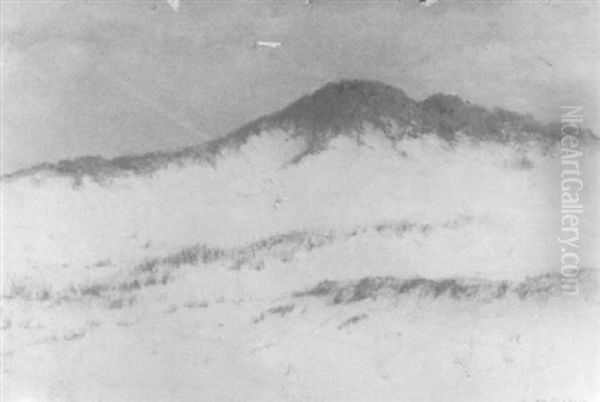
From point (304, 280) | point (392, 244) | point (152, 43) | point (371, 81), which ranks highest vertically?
point (152, 43)

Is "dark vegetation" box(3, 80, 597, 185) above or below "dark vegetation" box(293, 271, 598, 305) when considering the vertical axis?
above

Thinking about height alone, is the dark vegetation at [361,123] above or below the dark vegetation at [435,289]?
above

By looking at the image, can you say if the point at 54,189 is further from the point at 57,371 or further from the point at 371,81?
the point at 371,81

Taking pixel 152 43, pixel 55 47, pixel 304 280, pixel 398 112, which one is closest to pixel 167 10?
Result: pixel 152 43

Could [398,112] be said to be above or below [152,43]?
below

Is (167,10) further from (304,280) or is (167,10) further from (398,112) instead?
(304,280)

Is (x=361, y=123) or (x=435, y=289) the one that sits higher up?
(x=361, y=123)
